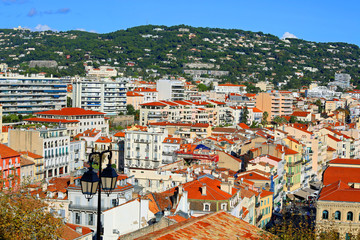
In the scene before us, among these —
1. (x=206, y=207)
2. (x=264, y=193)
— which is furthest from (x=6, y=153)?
(x=206, y=207)

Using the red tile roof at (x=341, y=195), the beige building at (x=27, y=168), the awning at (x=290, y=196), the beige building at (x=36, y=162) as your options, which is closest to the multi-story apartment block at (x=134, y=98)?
the beige building at (x=36, y=162)

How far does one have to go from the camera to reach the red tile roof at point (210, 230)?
565 inches

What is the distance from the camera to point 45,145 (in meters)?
66.8

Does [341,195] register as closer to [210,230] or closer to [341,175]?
[341,175]

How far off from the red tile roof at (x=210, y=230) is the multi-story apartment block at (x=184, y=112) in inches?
3776

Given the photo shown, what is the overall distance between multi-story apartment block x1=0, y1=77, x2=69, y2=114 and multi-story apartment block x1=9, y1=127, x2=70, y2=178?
146ft

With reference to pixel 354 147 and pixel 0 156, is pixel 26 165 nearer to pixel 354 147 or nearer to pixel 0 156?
pixel 0 156

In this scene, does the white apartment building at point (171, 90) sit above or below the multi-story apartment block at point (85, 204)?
above

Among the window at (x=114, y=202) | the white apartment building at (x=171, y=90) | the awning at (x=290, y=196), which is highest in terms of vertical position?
the white apartment building at (x=171, y=90)

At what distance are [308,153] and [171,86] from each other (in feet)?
243

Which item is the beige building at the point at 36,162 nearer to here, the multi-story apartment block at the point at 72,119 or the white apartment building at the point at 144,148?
the white apartment building at the point at 144,148

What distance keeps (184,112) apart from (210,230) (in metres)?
107

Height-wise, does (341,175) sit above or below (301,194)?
above

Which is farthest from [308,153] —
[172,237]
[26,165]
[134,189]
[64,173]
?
[172,237]
